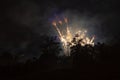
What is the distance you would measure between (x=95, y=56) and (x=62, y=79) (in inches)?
830

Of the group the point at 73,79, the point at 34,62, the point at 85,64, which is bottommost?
the point at 73,79

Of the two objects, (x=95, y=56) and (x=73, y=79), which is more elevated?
(x=95, y=56)

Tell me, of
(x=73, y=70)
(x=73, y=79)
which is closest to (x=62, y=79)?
(x=73, y=79)

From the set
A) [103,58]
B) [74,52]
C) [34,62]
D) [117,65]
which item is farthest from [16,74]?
[117,65]

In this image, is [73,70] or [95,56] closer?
[73,70]

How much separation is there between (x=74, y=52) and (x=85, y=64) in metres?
20.2

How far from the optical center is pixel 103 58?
6550 centimetres

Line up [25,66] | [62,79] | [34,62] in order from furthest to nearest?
[34,62], [25,66], [62,79]

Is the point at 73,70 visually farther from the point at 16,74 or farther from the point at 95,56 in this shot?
the point at 16,74

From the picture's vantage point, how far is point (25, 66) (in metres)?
80.9

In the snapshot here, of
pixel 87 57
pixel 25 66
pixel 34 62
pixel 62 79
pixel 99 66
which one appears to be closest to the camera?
pixel 62 79

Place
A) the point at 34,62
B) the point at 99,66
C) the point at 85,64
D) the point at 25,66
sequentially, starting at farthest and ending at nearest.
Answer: the point at 34,62
the point at 25,66
the point at 85,64
the point at 99,66

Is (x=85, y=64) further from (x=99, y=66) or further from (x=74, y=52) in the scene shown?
(x=74, y=52)

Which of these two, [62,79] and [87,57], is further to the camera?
[87,57]
